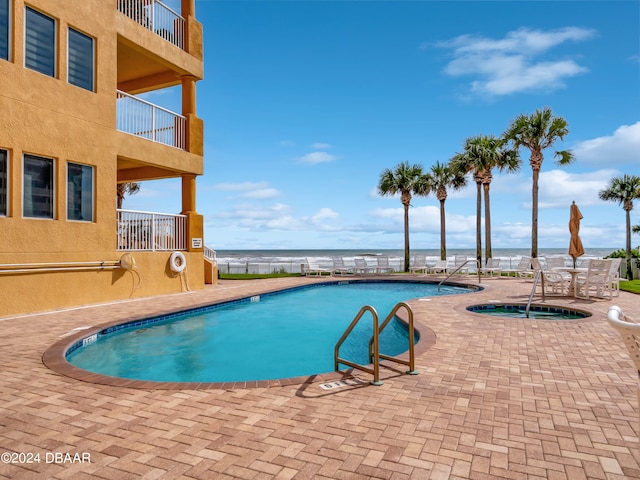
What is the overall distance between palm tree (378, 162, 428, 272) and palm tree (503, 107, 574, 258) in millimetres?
6035

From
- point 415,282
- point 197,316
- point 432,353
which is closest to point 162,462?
point 432,353

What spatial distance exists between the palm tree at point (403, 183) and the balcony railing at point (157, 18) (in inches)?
629

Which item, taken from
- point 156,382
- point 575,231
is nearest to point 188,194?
point 156,382

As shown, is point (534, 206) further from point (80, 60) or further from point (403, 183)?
point (80, 60)

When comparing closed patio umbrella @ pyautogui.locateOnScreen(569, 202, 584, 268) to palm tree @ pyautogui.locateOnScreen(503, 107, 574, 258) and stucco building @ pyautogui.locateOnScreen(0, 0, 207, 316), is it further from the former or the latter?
stucco building @ pyautogui.locateOnScreen(0, 0, 207, 316)

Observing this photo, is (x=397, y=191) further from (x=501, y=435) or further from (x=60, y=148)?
(x=501, y=435)

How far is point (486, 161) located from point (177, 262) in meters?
18.3

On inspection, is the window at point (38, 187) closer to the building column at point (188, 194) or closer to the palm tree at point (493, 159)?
the building column at point (188, 194)

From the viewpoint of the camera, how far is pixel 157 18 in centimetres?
1271

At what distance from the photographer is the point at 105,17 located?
1058cm

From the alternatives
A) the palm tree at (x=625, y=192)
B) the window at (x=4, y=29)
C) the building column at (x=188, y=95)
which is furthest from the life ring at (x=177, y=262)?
the palm tree at (x=625, y=192)

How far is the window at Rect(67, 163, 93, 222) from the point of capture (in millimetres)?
9688

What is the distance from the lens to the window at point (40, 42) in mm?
8852

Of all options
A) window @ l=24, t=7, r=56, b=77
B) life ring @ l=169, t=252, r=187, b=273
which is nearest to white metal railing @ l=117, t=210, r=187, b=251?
life ring @ l=169, t=252, r=187, b=273
